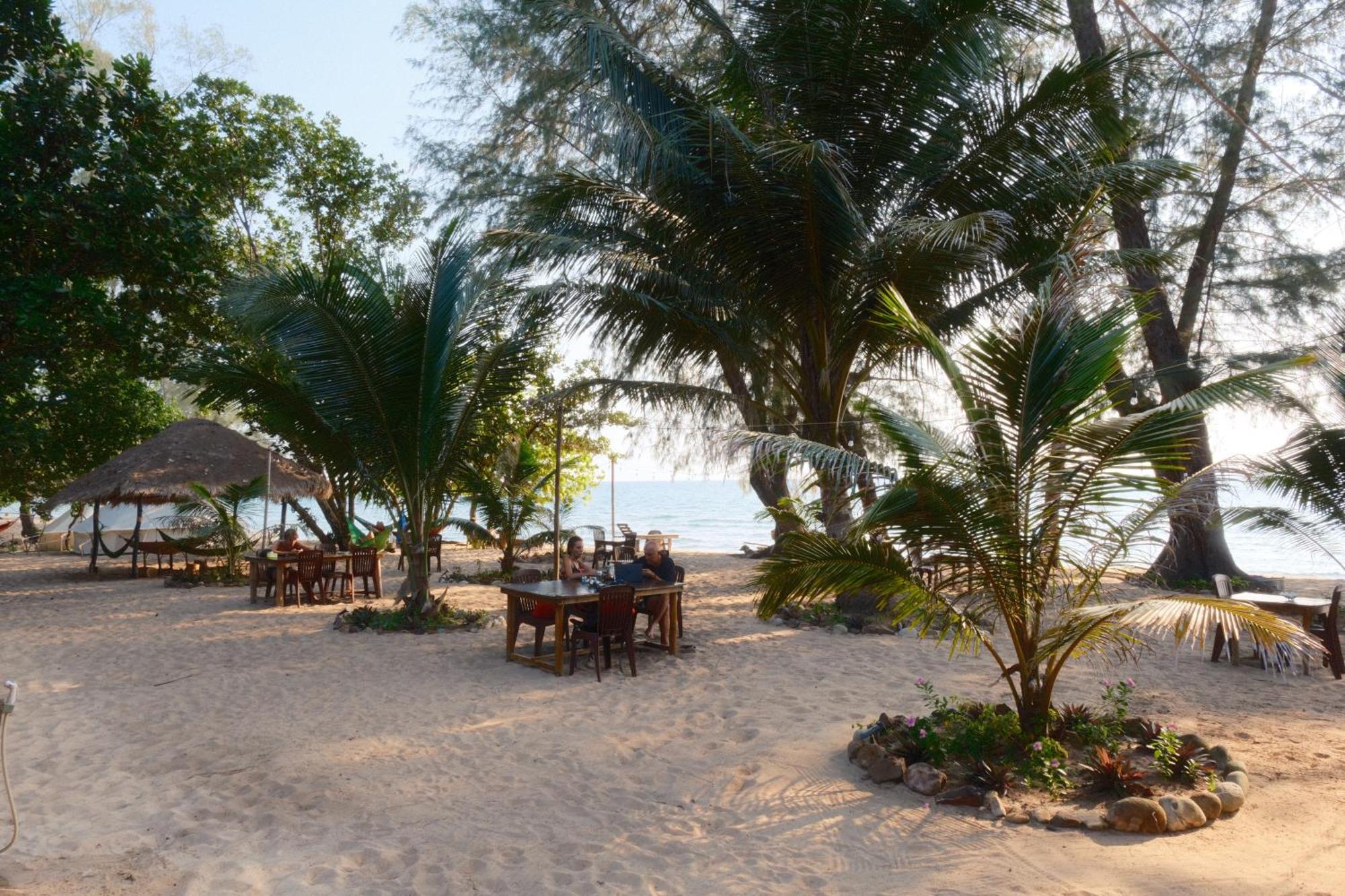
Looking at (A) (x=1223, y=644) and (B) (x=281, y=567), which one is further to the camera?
(B) (x=281, y=567)

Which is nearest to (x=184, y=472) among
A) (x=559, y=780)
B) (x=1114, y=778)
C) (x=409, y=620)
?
(x=409, y=620)

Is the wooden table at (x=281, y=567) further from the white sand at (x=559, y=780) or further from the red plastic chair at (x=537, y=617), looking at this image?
the red plastic chair at (x=537, y=617)

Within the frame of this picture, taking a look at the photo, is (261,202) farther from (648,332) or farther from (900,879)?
(900,879)

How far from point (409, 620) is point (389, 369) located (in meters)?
2.88

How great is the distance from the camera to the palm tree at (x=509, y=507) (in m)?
12.6

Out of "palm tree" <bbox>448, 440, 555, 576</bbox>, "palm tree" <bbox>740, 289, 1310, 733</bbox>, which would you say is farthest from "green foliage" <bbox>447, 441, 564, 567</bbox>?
"palm tree" <bbox>740, 289, 1310, 733</bbox>

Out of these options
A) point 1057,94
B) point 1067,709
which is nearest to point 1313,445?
point 1057,94

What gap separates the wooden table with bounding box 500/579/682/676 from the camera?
6.96 metres

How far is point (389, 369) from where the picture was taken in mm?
8781

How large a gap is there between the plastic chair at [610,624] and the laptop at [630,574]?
76cm

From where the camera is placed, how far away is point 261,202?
51.0ft

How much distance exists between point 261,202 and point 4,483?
781cm

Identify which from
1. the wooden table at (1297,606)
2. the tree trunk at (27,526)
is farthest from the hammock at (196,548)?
the wooden table at (1297,606)

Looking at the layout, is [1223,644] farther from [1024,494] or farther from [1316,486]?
[1024,494]
